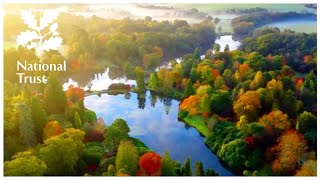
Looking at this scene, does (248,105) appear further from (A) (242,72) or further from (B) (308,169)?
(B) (308,169)

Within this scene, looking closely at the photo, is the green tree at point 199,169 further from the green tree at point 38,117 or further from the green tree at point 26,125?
the green tree at point 26,125

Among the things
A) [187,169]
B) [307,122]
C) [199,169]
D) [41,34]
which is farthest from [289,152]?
[41,34]

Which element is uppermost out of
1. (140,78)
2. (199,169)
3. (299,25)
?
(299,25)

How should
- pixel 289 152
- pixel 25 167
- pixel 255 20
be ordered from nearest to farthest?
1. pixel 25 167
2. pixel 289 152
3. pixel 255 20

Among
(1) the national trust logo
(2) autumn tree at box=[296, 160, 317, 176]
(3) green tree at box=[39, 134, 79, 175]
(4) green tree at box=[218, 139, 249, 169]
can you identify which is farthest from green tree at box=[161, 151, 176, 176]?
(1) the national trust logo

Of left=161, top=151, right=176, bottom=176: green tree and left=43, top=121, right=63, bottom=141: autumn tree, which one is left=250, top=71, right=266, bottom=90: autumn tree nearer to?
left=161, top=151, right=176, bottom=176: green tree

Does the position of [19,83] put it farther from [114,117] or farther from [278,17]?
[278,17]
